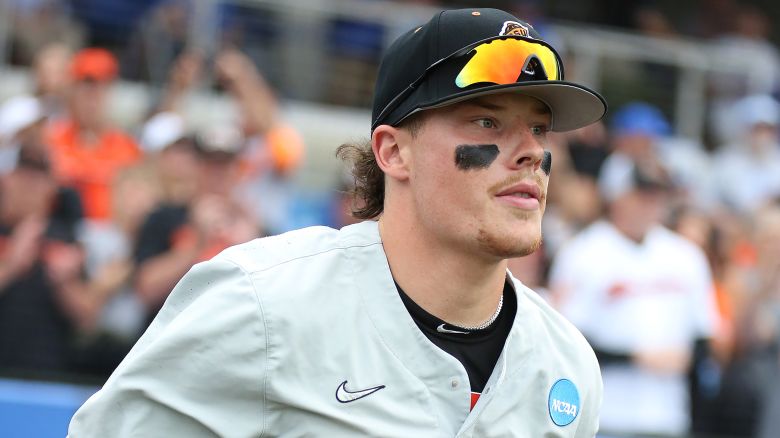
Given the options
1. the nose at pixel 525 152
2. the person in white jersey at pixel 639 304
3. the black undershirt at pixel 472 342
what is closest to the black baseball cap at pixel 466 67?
the nose at pixel 525 152

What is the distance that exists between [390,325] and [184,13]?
6024 mm

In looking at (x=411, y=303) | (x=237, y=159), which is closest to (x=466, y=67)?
(x=411, y=303)

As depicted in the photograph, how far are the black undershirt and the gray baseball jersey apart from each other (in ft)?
0.17

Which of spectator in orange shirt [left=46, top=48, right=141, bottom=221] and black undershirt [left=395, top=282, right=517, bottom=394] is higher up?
black undershirt [left=395, top=282, right=517, bottom=394]

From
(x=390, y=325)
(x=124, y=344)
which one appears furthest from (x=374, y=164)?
(x=124, y=344)

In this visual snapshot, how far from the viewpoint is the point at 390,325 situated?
288 cm

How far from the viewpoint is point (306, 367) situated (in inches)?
108

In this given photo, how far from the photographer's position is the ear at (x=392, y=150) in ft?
9.93

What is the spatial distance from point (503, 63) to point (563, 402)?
89 centimetres

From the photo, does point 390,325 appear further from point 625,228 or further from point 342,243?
point 625,228

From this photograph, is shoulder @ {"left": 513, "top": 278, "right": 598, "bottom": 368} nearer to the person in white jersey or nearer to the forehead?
the forehead

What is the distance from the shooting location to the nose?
2.89 meters

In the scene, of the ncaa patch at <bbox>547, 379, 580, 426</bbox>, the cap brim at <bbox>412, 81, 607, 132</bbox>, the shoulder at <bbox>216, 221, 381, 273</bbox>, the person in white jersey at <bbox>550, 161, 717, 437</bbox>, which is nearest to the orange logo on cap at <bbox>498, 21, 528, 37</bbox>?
the cap brim at <bbox>412, 81, 607, 132</bbox>

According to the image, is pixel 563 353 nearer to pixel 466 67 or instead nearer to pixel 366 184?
pixel 366 184
